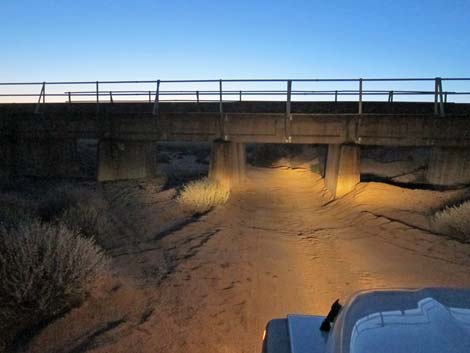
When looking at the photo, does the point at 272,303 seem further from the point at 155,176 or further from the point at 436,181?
the point at 155,176

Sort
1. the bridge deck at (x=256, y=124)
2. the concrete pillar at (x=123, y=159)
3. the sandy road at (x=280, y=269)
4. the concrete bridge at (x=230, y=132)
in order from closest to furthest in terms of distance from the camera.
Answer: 1. the sandy road at (x=280, y=269)
2. the bridge deck at (x=256, y=124)
3. the concrete bridge at (x=230, y=132)
4. the concrete pillar at (x=123, y=159)

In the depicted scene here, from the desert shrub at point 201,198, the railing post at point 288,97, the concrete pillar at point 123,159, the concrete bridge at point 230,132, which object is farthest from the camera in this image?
the concrete pillar at point 123,159

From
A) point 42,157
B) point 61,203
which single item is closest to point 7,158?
point 42,157

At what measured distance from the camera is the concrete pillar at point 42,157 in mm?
22062

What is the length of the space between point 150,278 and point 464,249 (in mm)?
6115

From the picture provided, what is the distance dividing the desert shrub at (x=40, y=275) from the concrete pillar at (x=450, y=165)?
1365cm

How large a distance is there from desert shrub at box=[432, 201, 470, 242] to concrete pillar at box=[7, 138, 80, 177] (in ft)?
56.5

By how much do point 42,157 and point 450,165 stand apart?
18.0m

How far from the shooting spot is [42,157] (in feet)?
72.6

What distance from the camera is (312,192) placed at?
1941cm

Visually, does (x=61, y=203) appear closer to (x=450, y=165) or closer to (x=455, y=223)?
(x=455, y=223)

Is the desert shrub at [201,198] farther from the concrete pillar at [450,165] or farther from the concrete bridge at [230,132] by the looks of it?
the concrete pillar at [450,165]

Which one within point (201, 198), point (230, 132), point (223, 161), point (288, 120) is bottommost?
point (201, 198)

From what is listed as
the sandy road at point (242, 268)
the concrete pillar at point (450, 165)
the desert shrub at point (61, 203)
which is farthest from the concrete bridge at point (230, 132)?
the desert shrub at point (61, 203)
